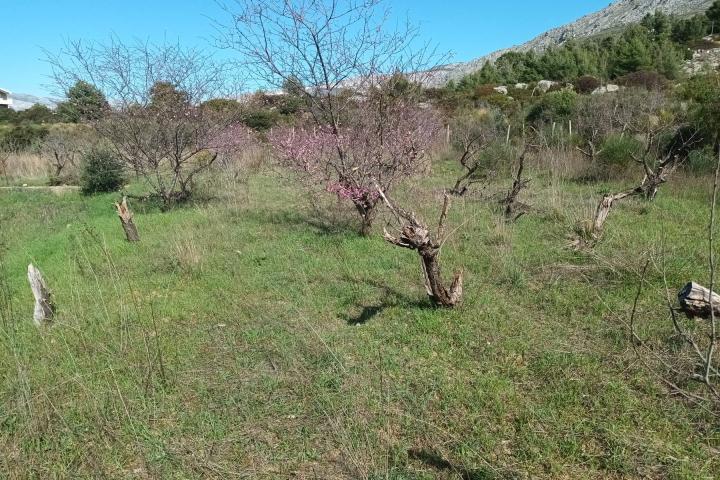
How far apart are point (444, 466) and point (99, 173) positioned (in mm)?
12290

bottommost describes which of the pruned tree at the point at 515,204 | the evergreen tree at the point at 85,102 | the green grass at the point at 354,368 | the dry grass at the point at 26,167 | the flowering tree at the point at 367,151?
the green grass at the point at 354,368

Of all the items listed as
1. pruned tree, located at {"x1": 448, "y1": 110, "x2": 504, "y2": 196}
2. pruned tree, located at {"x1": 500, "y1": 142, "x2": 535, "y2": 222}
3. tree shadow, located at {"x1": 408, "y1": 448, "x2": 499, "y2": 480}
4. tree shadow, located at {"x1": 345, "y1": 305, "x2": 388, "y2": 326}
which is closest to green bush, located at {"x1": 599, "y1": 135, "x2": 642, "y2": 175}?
pruned tree, located at {"x1": 448, "y1": 110, "x2": 504, "y2": 196}

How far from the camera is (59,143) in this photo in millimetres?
17391

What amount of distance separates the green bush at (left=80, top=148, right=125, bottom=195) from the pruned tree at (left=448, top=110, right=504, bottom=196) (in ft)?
27.5

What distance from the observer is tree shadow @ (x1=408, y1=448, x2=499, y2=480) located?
2391mm

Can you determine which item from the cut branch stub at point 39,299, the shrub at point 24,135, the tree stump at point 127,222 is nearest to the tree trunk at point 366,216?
the tree stump at point 127,222

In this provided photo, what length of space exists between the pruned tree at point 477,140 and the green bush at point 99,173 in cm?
839

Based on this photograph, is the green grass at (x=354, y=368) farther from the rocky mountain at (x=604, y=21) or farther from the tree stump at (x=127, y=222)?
the rocky mountain at (x=604, y=21)

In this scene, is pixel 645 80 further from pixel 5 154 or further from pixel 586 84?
pixel 5 154

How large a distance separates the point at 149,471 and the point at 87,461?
0.36 m

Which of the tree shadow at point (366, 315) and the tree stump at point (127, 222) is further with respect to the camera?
the tree stump at point (127, 222)

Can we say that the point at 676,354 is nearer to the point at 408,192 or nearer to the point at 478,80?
the point at 408,192

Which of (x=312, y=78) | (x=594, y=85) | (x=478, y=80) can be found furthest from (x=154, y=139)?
(x=478, y=80)

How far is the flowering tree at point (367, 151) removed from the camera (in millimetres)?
6637
